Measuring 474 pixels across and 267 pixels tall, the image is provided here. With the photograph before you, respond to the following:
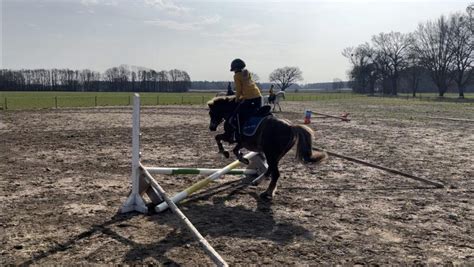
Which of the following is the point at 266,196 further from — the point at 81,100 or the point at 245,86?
the point at 81,100

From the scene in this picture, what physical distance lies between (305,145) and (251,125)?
1.04m

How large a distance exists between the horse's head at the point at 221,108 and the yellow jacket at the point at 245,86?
0.30m

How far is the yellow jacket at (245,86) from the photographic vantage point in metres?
6.43

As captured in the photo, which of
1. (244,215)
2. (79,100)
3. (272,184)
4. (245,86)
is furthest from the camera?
(79,100)

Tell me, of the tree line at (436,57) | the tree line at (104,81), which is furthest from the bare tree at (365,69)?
the tree line at (104,81)

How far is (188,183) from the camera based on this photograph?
7.09 meters

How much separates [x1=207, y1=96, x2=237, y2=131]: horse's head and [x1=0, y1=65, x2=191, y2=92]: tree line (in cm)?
10433

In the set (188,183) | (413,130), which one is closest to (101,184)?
(188,183)

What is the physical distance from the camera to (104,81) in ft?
353

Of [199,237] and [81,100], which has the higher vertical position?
[81,100]

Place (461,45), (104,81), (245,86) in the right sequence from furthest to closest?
1. (104,81)
2. (461,45)
3. (245,86)

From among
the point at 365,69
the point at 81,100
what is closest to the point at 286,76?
the point at 365,69

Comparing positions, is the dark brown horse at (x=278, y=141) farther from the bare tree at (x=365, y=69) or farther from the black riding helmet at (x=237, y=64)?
the bare tree at (x=365, y=69)

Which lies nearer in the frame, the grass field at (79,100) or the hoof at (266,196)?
the hoof at (266,196)
